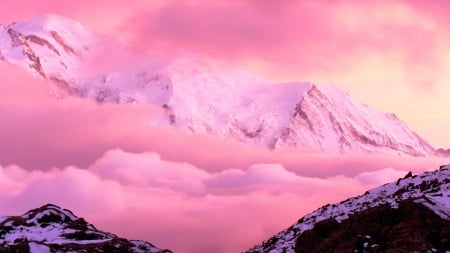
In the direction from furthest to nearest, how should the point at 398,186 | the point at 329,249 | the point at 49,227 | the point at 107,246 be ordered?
the point at 49,227
the point at 107,246
the point at 398,186
the point at 329,249

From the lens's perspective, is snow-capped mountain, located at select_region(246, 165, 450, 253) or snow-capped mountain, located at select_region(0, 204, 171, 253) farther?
snow-capped mountain, located at select_region(0, 204, 171, 253)

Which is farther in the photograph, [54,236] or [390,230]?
[54,236]

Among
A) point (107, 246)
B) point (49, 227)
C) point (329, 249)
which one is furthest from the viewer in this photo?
point (49, 227)

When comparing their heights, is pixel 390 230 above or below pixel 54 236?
below

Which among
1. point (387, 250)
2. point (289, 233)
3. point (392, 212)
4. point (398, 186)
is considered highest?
point (398, 186)

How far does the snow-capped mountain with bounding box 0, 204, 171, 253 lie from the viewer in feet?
326

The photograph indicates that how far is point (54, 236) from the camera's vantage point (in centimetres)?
10912

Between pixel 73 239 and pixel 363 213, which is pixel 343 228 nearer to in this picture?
pixel 363 213

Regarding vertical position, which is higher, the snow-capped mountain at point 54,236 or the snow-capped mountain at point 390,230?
the snow-capped mountain at point 54,236

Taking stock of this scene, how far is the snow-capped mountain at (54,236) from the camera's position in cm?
9942

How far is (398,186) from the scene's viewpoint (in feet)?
316

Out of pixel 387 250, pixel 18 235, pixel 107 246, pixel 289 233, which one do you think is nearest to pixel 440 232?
pixel 387 250

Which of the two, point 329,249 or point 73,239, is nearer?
point 329,249

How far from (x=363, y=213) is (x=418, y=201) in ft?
15.8
